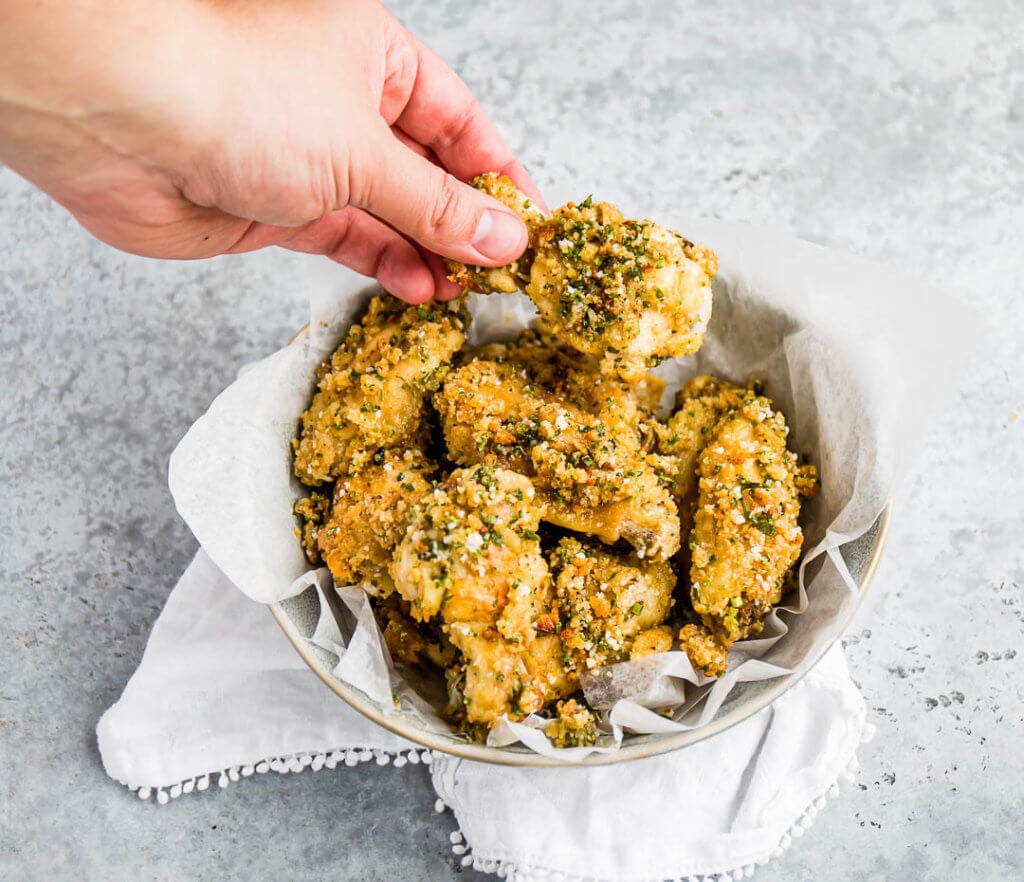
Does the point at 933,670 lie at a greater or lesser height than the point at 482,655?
lesser

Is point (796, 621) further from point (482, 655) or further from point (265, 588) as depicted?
point (265, 588)

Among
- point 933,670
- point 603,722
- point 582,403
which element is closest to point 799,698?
point 933,670

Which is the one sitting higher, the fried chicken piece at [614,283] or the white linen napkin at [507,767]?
the fried chicken piece at [614,283]

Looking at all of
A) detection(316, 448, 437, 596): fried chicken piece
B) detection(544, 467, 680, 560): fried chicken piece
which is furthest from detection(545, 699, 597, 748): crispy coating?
detection(316, 448, 437, 596): fried chicken piece

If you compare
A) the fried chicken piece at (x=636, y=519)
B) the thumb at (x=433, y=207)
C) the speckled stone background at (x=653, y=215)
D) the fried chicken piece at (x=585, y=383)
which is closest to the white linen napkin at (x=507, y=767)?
the speckled stone background at (x=653, y=215)

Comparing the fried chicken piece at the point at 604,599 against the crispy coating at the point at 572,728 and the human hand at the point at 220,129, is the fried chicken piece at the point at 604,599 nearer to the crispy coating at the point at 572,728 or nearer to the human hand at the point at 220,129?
the crispy coating at the point at 572,728

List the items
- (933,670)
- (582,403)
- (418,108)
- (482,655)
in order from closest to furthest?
1. (482,655)
2. (582,403)
3. (418,108)
4. (933,670)

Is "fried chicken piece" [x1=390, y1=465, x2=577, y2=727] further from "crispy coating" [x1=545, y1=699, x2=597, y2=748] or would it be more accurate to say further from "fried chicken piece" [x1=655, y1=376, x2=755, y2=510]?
"fried chicken piece" [x1=655, y1=376, x2=755, y2=510]
